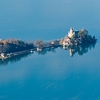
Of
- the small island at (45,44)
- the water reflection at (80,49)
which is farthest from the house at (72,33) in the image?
the water reflection at (80,49)

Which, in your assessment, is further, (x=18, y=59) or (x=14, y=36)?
(x=14, y=36)

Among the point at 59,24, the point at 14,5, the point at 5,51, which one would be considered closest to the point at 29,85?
the point at 5,51

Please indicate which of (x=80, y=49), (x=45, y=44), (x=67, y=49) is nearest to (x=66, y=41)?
(x=67, y=49)

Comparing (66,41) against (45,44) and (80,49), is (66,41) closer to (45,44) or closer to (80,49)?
(80,49)

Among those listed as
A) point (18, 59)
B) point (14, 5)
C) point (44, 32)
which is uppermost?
point (14, 5)

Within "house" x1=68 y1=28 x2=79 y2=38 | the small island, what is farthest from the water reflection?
"house" x1=68 y1=28 x2=79 y2=38

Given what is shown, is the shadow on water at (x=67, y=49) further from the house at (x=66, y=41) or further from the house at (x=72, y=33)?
the house at (x=72, y=33)

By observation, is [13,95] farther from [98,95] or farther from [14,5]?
[14,5]

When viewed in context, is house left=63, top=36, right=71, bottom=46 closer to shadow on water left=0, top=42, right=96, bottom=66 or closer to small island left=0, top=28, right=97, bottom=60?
small island left=0, top=28, right=97, bottom=60
